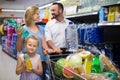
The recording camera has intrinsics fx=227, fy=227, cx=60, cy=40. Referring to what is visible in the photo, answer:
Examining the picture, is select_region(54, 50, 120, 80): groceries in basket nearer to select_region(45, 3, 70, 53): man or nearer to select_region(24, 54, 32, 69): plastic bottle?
select_region(24, 54, 32, 69): plastic bottle

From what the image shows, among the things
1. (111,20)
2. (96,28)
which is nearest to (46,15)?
(96,28)

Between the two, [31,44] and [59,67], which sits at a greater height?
[31,44]

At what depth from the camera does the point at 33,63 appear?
8.82ft

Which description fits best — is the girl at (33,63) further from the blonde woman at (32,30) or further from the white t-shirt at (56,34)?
the white t-shirt at (56,34)

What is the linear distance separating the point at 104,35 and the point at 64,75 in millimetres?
1896

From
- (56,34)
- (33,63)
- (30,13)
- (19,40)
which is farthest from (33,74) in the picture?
(56,34)

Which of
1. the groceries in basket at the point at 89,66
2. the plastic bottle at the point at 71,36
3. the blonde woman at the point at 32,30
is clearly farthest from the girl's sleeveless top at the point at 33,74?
the plastic bottle at the point at 71,36

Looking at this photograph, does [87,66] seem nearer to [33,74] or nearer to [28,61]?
[28,61]

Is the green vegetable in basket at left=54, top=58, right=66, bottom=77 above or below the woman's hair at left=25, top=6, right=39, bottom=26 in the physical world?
below

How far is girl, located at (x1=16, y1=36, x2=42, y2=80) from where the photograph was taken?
2.56 m

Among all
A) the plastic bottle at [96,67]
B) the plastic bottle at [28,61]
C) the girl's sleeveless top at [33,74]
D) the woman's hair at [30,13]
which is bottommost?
the girl's sleeveless top at [33,74]

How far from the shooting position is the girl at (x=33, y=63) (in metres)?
2.56

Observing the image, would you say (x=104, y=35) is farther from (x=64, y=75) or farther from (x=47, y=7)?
(x=47, y=7)

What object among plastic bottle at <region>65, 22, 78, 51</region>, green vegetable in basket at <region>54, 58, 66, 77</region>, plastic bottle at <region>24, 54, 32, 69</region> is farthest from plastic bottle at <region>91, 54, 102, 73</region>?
plastic bottle at <region>65, 22, 78, 51</region>
